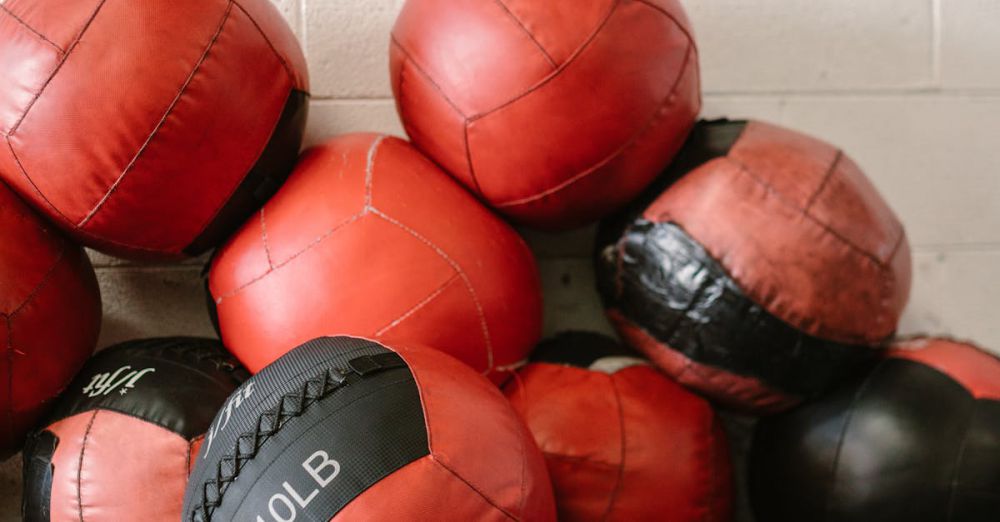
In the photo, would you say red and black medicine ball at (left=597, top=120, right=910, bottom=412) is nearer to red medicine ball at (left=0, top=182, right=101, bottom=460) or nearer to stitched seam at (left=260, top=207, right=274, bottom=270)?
stitched seam at (left=260, top=207, right=274, bottom=270)

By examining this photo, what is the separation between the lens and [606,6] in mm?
1023

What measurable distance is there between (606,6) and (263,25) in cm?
52

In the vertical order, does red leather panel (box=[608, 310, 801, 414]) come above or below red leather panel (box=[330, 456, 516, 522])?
below

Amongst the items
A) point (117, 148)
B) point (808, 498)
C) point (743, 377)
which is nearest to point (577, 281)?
point (743, 377)

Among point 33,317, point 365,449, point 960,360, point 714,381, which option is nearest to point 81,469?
point 33,317

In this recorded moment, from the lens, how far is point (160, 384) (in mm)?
1031

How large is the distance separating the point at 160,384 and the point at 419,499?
51cm

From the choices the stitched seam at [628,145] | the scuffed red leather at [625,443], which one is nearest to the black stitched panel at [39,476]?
the scuffed red leather at [625,443]

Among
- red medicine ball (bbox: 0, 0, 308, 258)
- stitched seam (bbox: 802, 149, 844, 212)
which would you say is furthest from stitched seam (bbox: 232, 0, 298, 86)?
stitched seam (bbox: 802, 149, 844, 212)

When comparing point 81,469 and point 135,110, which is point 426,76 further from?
point 81,469

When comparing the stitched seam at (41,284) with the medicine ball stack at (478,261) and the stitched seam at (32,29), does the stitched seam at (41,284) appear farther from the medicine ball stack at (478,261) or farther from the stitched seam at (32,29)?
the stitched seam at (32,29)

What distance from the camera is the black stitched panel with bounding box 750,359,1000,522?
41.0 inches

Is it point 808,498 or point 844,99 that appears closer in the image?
point 808,498

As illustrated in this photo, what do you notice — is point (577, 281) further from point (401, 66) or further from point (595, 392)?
point (401, 66)
